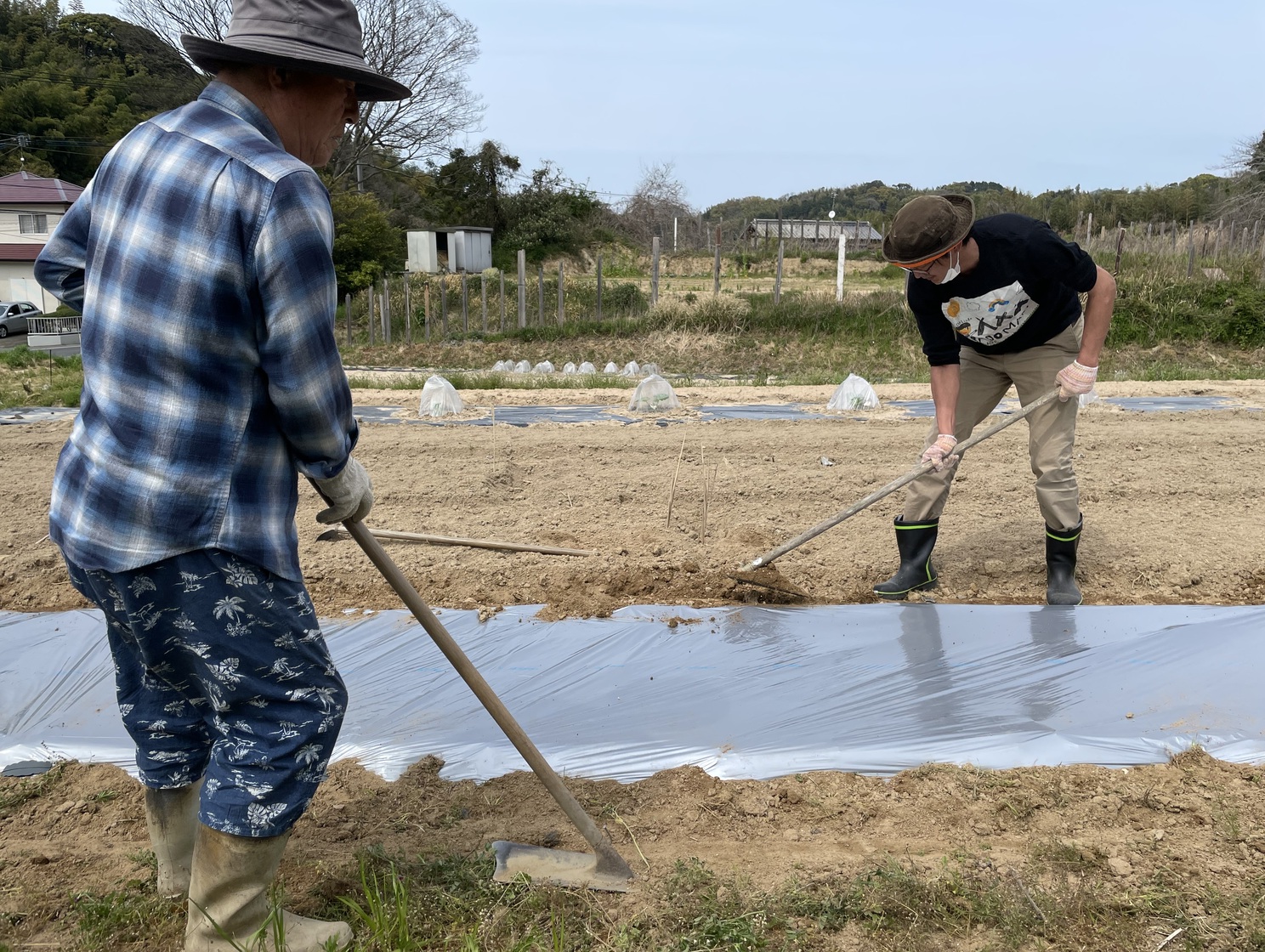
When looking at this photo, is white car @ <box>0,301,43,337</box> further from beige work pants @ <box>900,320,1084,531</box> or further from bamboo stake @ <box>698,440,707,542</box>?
beige work pants @ <box>900,320,1084,531</box>

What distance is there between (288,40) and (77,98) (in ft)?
120

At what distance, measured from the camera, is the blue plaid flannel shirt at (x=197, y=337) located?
1.50 meters

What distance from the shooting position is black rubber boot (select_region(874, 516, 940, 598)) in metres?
3.61

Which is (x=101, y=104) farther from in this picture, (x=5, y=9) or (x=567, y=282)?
(x=567, y=282)

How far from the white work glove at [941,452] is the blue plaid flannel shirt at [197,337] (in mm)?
2514

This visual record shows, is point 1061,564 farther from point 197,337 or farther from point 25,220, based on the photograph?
point 25,220

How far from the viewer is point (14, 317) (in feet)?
72.8

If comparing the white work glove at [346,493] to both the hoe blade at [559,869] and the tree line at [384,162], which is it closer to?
the hoe blade at [559,869]

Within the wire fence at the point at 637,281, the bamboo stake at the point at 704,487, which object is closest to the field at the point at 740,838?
the bamboo stake at the point at 704,487

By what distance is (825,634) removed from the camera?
3.18 metres

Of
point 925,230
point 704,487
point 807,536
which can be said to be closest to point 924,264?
point 925,230

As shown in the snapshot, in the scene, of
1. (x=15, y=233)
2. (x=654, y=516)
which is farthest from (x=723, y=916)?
(x=15, y=233)

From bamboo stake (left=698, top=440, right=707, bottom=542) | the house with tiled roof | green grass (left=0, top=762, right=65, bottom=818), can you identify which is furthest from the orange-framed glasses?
the house with tiled roof

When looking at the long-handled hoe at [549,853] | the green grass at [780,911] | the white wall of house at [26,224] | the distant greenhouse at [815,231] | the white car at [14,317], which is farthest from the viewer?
the white wall of house at [26,224]
